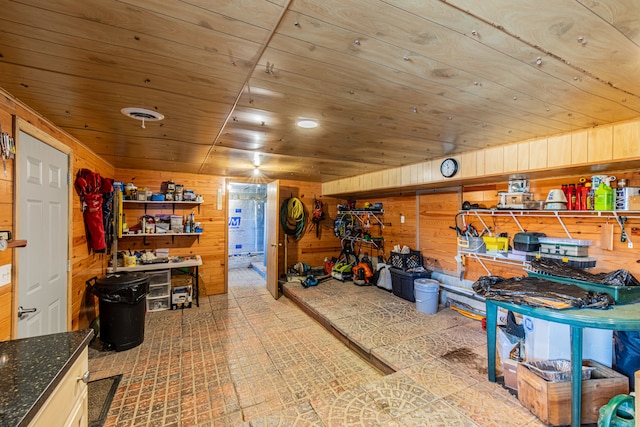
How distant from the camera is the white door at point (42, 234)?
1.93 metres

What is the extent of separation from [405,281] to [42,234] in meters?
4.38

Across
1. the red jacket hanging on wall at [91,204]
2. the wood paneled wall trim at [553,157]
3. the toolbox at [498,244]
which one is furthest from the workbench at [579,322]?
the red jacket hanging on wall at [91,204]

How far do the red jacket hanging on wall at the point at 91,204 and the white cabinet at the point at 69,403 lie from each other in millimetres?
2354

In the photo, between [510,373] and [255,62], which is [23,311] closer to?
[255,62]

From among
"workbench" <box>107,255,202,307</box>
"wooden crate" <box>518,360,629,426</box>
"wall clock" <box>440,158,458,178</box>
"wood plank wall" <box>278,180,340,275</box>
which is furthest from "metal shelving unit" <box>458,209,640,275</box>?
"workbench" <box>107,255,202,307</box>

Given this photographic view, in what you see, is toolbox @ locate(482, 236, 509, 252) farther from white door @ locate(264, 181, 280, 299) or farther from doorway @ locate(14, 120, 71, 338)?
doorway @ locate(14, 120, 71, 338)

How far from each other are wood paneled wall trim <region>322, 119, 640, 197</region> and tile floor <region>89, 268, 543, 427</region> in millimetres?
1889

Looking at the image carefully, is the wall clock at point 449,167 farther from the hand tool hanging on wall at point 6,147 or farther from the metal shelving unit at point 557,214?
the hand tool hanging on wall at point 6,147

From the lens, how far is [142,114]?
6.91 ft

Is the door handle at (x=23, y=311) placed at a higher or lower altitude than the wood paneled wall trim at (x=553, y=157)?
lower

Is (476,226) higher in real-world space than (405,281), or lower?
higher

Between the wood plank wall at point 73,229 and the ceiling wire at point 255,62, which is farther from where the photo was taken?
the wood plank wall at point 73,229

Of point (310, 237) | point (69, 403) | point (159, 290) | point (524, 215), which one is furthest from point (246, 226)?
point (69, 403)

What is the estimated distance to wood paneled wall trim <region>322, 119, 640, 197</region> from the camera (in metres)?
2.18
